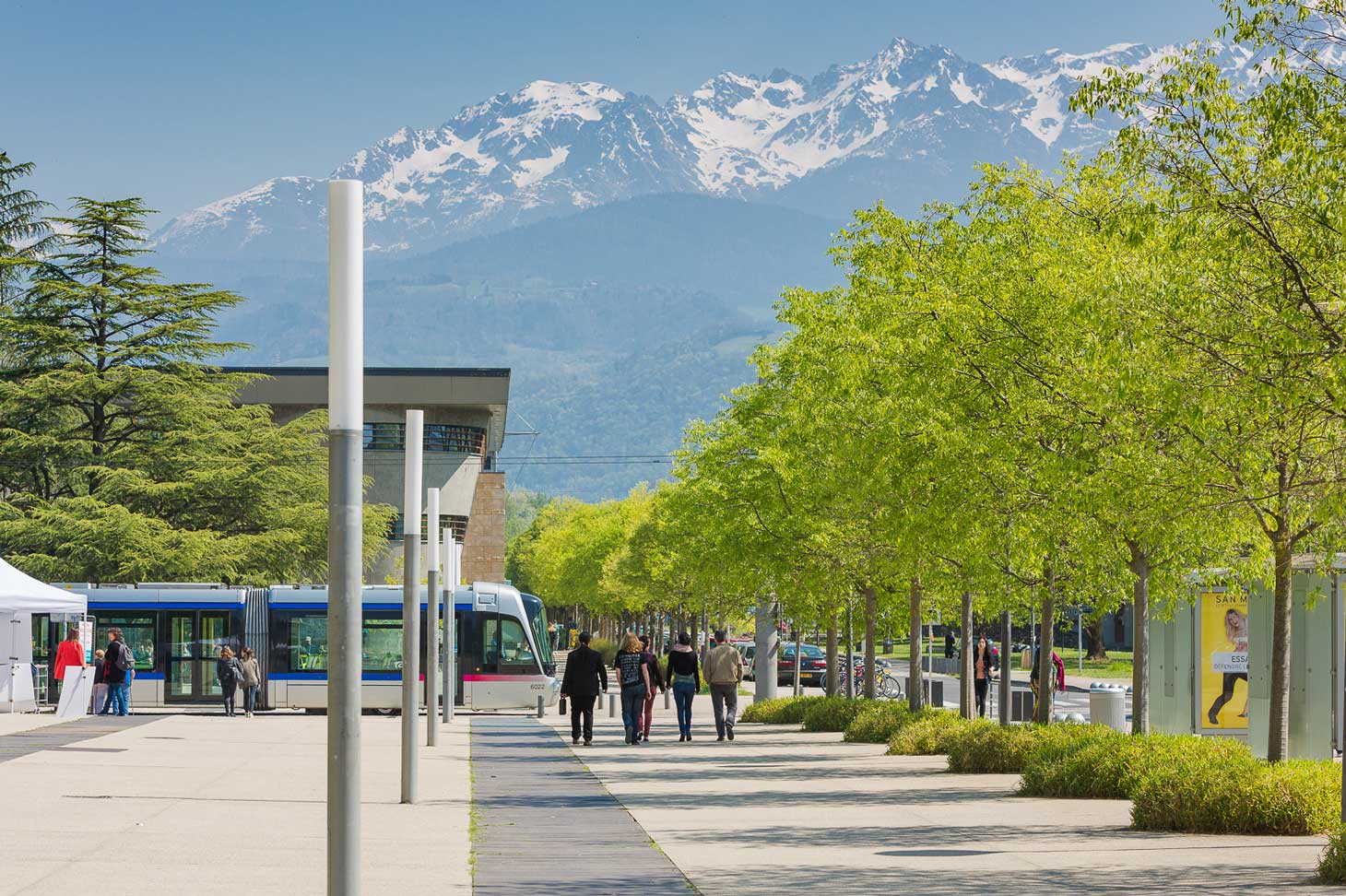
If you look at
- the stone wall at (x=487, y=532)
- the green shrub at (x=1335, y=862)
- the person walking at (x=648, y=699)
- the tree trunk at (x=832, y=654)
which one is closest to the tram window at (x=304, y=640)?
the tree trunk at (x=832, y=654)

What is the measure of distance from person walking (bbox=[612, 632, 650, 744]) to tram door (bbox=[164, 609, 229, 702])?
16.3 meters

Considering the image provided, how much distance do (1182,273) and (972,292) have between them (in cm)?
713

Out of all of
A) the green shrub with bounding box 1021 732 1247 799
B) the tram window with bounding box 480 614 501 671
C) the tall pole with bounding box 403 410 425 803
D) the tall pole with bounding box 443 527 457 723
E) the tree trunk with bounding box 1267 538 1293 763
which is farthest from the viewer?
the tram window with bounding box 480 614 501 671

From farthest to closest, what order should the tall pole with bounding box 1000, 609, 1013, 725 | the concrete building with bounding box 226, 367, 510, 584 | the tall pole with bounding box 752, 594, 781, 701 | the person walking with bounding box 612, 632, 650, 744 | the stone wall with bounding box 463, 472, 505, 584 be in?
1. the stone wall with bounding box 463, 472, 505, 584
2. the concrete building with bounding box 226, 367, 510, 584
3. the tall pole with bounding box 752, 594, 781, 701
4. the person walking with bounding box 612, 632, 650, 744
5. the tall pole with bounding box 1000, 609, 1013, 725

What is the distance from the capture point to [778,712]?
37562 millimetres

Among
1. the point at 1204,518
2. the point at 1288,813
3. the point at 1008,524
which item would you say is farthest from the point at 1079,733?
the point at 1288,813

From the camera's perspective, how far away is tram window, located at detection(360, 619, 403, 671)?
43.3 meters

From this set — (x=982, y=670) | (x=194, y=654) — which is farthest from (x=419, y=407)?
(x=982, y=670)

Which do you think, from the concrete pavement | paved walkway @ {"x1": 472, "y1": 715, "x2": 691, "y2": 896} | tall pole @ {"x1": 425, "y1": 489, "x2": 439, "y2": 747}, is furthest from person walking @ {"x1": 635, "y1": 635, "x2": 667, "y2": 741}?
paved walkway @ {"x1": 472, "y1": 715, "x2": 691, "y2": 896}

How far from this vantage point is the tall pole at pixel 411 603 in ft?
60.4

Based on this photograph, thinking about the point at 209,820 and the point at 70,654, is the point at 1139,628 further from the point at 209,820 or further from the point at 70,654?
the point at 70,654

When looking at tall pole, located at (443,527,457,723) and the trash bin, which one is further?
tall pole, located at (443,527,457,723)

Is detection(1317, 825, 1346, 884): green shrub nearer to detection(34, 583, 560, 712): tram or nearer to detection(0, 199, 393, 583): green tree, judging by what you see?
detection(34, 583, 560, 712): tram

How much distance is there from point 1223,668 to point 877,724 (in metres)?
5.82
